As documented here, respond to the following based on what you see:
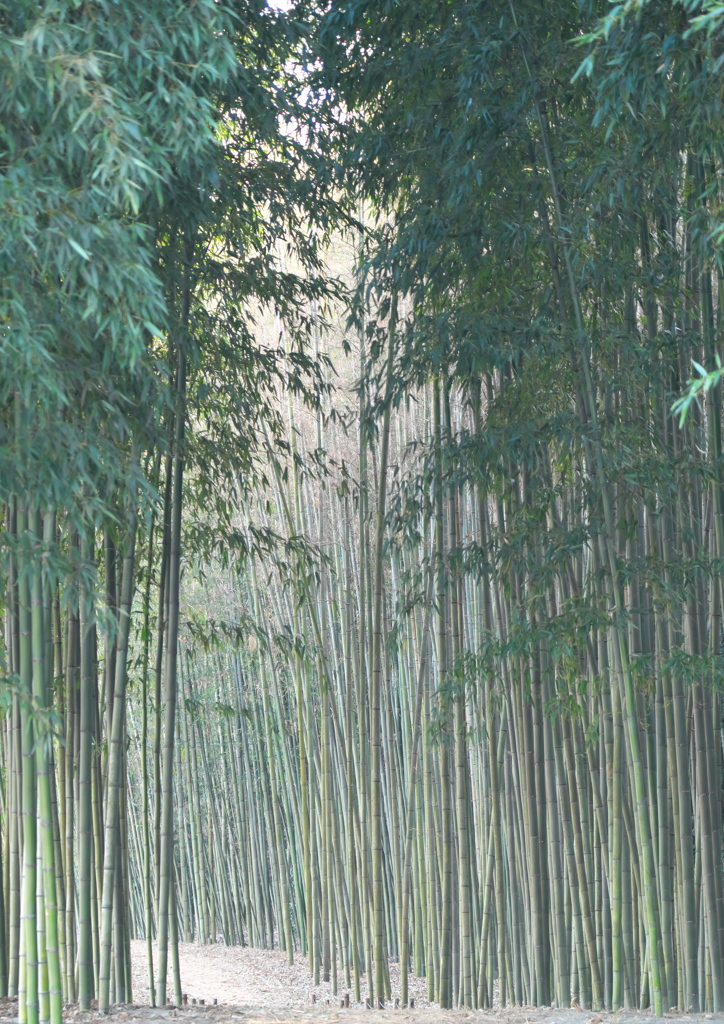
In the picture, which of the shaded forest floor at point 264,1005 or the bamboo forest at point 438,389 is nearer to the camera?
the bamboo forest at point 438,389

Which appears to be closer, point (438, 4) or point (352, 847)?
point (438, 4)

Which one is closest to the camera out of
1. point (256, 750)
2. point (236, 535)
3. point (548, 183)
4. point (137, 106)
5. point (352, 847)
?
point (137, 106)

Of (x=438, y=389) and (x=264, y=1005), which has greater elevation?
(x=438, y=389)

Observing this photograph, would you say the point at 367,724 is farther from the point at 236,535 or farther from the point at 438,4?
the point at 438,4

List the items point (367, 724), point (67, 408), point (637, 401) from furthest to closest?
point (367, 724)
point (637, 401)
point (67, 408)

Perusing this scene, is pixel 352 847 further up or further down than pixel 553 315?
further down

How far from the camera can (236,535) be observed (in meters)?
4.72

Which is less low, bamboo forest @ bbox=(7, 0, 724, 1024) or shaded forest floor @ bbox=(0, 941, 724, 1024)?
bamboo forest @ bbox=(7, 0, 724, 1024)

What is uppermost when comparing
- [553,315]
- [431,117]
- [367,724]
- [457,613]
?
[431,117]

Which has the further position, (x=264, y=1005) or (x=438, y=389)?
(x=264, y=1005)

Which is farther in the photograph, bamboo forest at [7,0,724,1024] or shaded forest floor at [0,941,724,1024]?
shaded forest floor at [0,941,724,1024]

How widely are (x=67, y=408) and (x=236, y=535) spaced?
1.61m

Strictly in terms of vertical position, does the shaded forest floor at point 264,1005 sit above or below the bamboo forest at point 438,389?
below

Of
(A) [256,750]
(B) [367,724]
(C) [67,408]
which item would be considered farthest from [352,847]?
(C) [67,408]
